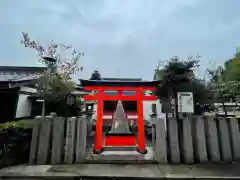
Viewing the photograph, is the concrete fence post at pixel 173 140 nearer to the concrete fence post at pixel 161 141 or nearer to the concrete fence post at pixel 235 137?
the concrete fence post at pixel 161 141

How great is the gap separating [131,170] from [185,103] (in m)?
2.77

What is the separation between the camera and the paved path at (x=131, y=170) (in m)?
4.73

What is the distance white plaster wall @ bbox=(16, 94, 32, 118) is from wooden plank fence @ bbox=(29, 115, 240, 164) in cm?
433

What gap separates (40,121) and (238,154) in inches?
256

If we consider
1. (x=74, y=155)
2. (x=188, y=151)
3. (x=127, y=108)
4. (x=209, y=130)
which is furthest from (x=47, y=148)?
(x=127, y=108)

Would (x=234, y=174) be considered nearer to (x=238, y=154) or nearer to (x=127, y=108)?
(x=238, y=154)

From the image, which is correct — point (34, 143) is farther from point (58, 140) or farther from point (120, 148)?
point (120, 148)

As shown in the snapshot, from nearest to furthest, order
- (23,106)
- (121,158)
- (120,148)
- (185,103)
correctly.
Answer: (185,103) < (121,158) < (120,148) < (23,106)

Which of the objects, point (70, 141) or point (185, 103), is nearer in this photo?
point (70, 141)

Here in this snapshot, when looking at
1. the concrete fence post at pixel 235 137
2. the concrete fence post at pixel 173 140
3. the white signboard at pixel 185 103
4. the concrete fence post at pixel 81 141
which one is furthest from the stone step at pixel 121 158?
the concrete fence post at pixel 235 137

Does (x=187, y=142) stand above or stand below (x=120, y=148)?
above

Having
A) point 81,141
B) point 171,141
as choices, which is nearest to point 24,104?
point 81,141

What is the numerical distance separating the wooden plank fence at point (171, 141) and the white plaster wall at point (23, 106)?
433 cm

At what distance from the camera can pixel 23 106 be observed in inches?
388
